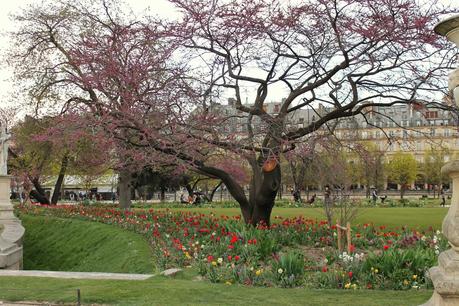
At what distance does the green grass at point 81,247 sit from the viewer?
13.2 m

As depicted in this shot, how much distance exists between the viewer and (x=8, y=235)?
1731cm

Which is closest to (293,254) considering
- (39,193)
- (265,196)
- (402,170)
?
(265,196)

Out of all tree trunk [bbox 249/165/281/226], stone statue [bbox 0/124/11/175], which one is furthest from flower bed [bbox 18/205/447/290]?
stone statue [bbox 0/124/11/175]

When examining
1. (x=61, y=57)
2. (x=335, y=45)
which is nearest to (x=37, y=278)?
(x=335, y=45)

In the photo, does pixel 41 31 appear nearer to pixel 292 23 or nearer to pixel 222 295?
pixel 292 23

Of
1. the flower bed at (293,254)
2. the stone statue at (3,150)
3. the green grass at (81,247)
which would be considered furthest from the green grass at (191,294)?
the stone statue at (3,150)

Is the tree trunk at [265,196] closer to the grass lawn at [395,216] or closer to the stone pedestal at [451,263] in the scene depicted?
the grass lawn at [395,216]

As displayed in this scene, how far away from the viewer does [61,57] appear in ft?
91.1

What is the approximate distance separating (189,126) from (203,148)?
135 centimetres

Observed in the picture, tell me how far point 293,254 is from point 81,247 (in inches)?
402

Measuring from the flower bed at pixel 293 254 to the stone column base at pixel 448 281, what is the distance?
3728 millimetres

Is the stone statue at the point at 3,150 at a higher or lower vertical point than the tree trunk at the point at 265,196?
higher

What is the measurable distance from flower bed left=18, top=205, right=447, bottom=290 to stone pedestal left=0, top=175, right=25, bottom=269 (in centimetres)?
320

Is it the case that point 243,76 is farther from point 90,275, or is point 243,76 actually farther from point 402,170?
point 402,170
